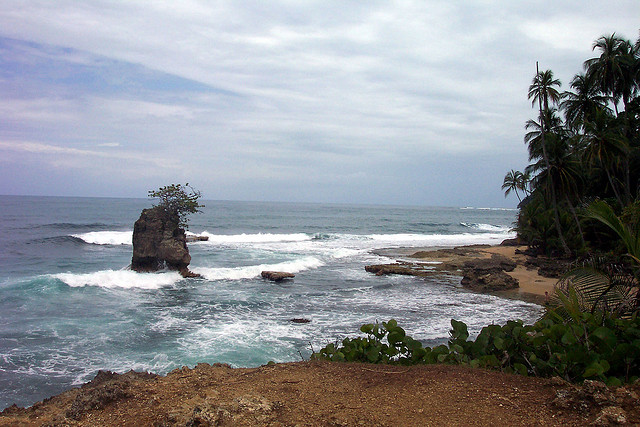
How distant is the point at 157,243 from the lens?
19844mm

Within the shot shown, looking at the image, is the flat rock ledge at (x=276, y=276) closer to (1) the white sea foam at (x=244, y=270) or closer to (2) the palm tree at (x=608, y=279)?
(1) the white sea foam at (x=244, y=270)

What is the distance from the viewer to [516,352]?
15.5ft

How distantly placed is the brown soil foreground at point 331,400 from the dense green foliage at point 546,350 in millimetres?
324

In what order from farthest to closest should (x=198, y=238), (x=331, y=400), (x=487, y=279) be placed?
(x=198, y=238), (x=487, y=279), (x=331, y=400)

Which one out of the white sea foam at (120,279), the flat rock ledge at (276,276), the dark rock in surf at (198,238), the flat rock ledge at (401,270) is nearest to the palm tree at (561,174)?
the flat rock ledge at (401,270)

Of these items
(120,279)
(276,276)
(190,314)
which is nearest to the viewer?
(190,314)

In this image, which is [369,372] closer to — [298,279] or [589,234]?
[298,279]

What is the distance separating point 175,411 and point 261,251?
2859 centimetres

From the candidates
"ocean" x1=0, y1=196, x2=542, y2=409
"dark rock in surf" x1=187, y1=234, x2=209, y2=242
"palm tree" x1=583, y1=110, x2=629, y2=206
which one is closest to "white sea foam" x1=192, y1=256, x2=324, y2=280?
"ocean" x1=0, y1=196, x2=542, y2=409

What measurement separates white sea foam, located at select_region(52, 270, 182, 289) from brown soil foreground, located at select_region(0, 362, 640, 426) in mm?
13697

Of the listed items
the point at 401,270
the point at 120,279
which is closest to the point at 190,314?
the point at 120,279

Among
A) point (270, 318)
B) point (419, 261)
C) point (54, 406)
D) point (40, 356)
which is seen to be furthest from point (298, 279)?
point (54, 406)

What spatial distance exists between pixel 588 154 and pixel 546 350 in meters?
22.0

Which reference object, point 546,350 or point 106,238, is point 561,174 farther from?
point 106,238
